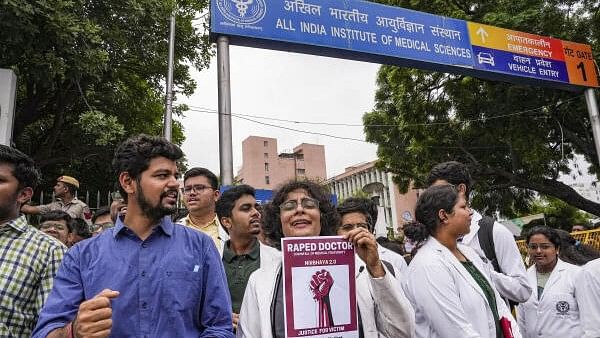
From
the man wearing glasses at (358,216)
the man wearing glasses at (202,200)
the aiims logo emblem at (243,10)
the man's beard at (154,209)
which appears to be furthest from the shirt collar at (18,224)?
the aiims logo emblem at (243,10)

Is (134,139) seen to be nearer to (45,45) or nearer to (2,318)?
(2,318)

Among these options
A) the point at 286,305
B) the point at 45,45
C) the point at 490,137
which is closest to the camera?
the point at 286,305

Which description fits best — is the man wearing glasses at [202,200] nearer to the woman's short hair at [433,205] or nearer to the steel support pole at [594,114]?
the woman's short hair at [433,205]

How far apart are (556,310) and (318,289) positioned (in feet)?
8.43

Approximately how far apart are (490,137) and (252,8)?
1024 cm

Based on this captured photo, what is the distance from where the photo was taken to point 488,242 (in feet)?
10.2

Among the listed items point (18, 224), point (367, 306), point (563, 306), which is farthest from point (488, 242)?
point (18, 224)

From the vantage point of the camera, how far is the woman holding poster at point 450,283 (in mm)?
2297

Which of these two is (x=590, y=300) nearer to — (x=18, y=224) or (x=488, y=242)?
(x=488, y=242)

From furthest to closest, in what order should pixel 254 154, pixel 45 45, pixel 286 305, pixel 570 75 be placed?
Result: pixel 254 154, pixel 570 75, pixel 45 45, pixel 286 305

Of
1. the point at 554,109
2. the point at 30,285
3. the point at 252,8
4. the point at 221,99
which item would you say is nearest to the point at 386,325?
the point at 30,285

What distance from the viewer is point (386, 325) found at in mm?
2092

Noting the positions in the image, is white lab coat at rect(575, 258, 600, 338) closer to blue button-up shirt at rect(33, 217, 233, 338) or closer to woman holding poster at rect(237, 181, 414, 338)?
woman holding poster at rect(237, 181, 414, 338)

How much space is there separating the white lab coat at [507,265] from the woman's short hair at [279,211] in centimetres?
98
